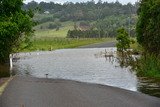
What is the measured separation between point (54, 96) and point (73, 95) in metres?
1.30

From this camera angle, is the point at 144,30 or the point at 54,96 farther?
the point at 144,30

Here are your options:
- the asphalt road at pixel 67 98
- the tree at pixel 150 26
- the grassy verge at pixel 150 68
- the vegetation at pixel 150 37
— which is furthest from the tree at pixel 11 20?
the tree at pixel 150 26

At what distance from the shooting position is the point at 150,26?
57.0 metres

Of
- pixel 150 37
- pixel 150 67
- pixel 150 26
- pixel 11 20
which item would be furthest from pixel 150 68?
pixel 11 20

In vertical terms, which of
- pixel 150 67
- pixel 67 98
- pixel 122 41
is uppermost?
pixel 122 41

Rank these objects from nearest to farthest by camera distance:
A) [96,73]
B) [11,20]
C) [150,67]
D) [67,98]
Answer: [67,98]
[11,20]
[150,67]
[96,73]

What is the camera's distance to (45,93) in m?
30.8

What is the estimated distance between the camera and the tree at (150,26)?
54.9m

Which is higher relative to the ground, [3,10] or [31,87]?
[3,10]

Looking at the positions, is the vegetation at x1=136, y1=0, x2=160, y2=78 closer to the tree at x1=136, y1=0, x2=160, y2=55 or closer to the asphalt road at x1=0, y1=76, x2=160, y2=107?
Result: the tree at x1=136, y1=0, x2=160, y2=55

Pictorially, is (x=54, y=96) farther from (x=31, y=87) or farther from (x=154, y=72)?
(x=154, y=72)

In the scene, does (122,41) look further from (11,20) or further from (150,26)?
(11,20)

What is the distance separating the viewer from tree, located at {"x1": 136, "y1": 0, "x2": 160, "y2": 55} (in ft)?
180

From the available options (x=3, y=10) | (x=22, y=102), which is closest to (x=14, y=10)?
(x=3, y=10)
